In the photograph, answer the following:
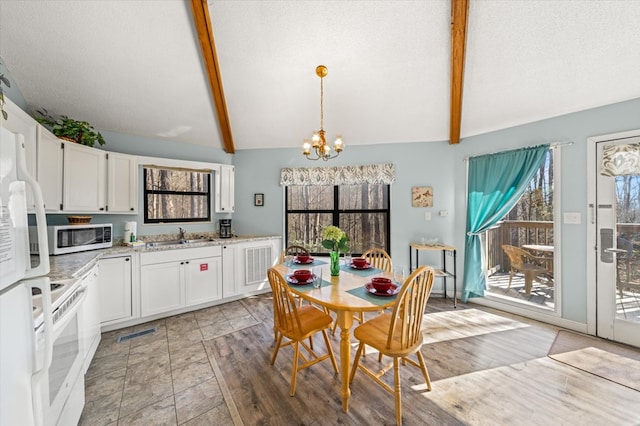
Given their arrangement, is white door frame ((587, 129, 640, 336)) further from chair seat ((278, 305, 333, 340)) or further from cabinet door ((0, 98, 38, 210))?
cabinet door ((0, 98, 38, 210))

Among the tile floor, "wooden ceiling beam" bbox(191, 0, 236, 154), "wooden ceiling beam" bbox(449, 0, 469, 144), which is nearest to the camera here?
the tile floor

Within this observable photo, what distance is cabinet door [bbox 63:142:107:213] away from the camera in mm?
2555

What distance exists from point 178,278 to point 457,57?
4.19 metres

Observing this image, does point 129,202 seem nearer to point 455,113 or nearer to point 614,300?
point 455,113

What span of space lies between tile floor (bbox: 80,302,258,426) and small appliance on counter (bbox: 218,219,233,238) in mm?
1426

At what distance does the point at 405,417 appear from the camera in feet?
5.20

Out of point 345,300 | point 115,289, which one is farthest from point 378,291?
point 115,289

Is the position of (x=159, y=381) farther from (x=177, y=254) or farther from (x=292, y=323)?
(x=177, y=254)

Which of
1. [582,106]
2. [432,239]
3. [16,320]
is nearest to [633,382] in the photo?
[432,239]

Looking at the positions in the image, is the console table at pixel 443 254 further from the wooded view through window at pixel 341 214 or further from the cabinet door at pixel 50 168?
the cabinet door at pixel 50 168

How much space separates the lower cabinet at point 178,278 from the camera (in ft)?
9.46

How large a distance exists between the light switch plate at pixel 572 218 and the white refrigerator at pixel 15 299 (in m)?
4.25

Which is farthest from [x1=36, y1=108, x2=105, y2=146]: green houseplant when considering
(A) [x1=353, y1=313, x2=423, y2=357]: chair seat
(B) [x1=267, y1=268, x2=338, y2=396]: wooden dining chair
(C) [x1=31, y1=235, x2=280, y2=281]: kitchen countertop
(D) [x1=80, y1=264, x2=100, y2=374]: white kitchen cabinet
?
(A) [x1=353, y1=313, x2=423, y2=357]: chair seat

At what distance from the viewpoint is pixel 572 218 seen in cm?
274
